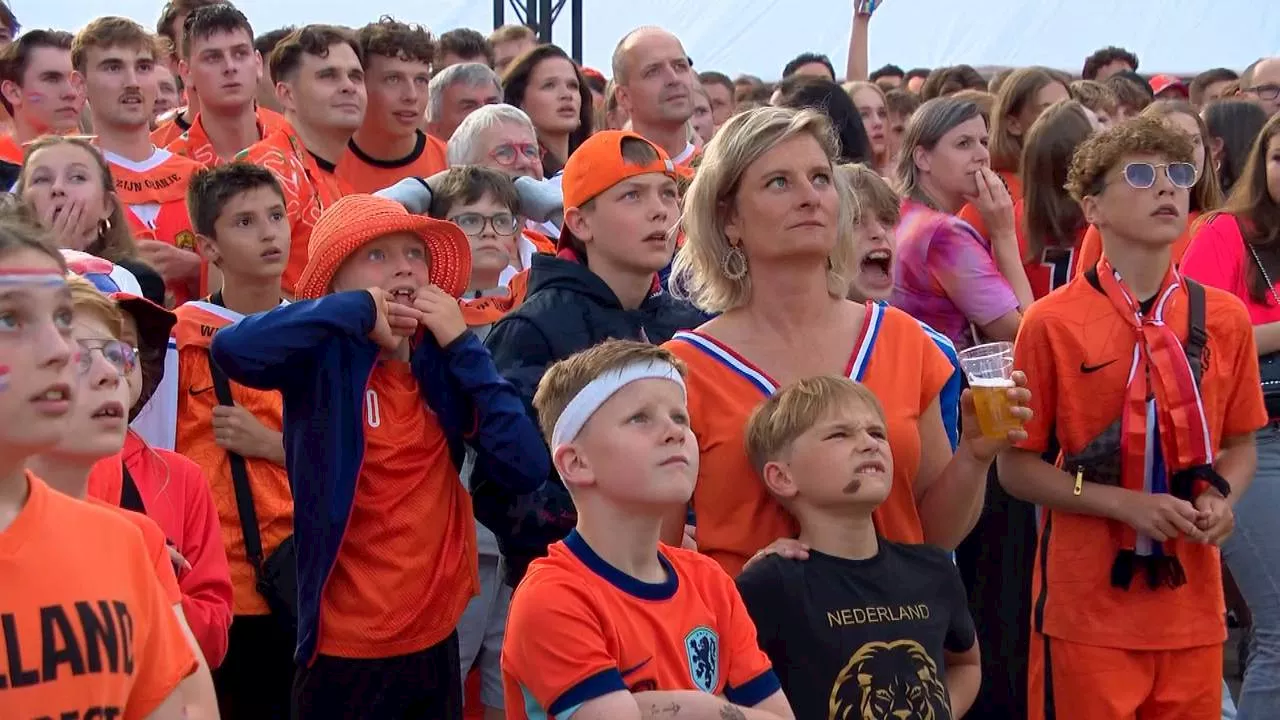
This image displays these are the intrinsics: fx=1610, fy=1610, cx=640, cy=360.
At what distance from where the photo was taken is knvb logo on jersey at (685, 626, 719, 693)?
329 cm

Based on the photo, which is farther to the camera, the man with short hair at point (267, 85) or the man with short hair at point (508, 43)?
the man with short hair at point (508, 43)

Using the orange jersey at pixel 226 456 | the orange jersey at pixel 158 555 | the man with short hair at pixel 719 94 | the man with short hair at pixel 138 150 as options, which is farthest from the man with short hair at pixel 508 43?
the orange jersey at pixel 158 555

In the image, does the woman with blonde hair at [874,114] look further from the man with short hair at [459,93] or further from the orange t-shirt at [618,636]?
the orange t-shirt at [618,636]

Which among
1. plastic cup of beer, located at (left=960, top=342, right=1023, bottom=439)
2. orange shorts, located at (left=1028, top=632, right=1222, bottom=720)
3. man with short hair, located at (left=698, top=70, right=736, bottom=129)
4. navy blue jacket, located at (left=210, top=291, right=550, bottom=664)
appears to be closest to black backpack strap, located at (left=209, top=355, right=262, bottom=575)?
navy blue jacket, located at (left=210, top=291, right=550, bottom=664)

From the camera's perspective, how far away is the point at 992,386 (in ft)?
12.1

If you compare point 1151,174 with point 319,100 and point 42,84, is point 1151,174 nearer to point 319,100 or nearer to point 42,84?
point 319,100

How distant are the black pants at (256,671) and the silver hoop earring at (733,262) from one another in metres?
1.62

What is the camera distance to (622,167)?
4.55 metres

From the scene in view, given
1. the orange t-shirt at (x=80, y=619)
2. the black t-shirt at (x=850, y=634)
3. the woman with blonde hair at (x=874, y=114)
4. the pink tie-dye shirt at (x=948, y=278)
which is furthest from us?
the woman with blonde hair at (x=874, y=114)

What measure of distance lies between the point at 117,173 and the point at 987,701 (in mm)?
3600

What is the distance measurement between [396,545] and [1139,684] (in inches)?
82.5

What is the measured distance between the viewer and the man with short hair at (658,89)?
23.2ft

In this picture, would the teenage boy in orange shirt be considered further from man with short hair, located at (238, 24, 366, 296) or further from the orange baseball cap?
man with short hair, located at (238, 24, 366, 296)

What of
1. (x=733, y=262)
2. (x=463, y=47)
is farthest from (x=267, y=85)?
(x=733, y=262)
